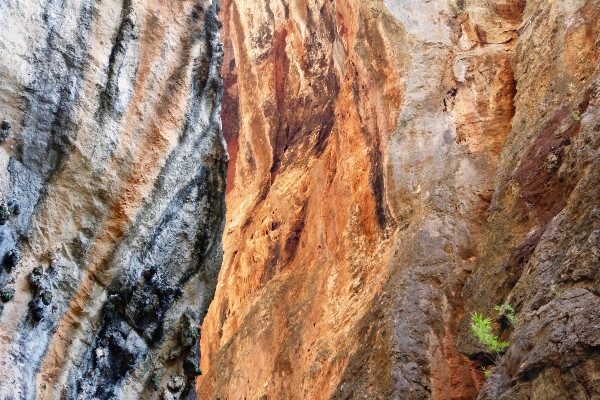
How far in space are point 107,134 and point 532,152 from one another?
6.27 metres

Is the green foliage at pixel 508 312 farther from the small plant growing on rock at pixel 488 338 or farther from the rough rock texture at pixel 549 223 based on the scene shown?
the small plant growing on rock at pixel 488 338

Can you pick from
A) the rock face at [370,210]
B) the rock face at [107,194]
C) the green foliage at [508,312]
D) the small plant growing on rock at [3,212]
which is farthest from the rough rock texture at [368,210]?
the small plant growing on rock at [3,212]

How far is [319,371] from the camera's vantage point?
11.9m

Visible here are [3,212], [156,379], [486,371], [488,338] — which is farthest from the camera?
[486,371]

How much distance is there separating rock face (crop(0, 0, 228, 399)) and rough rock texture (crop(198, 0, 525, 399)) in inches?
128

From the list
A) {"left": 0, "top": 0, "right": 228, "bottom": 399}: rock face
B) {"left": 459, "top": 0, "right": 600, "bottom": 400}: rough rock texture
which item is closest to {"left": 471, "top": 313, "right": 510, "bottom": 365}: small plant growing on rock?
{"left": 459, "top": 0, "right": 600, "bottom": 400}: rough rock texture

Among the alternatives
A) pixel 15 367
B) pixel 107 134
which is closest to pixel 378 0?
pixel 107 134

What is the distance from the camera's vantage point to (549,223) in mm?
8500

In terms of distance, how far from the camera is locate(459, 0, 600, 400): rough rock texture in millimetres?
6699

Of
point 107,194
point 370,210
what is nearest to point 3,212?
point 107,194

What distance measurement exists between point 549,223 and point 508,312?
125 centimetres

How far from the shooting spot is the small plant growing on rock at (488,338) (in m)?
8.62

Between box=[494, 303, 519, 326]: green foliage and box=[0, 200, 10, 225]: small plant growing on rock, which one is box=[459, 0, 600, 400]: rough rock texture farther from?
box=[0, 200, 10, 225]: small plant growing on rock

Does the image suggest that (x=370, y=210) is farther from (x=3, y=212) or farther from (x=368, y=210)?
(x=3, y=212)
